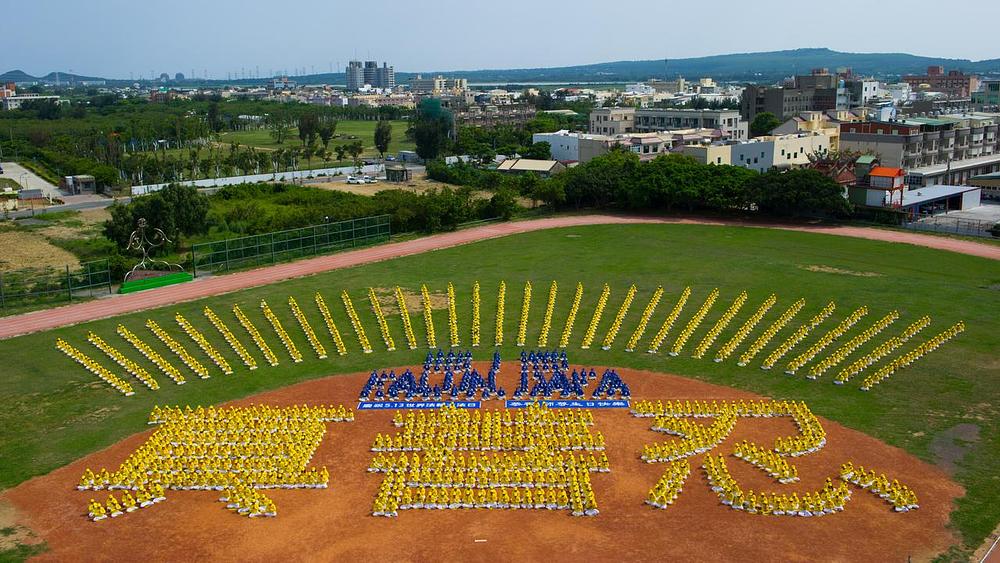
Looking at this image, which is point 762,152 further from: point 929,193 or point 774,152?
point 929,193

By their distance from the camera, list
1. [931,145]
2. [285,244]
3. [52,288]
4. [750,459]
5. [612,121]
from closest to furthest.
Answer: [750,459], [52,288], [285,244], [931,145], [612,121]

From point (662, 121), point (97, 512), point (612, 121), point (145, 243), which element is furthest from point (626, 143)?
point (97, 512)

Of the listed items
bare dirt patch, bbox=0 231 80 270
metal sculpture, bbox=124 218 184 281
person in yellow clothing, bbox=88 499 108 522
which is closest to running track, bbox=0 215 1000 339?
metal sculpture, bbox=124 218 184 281

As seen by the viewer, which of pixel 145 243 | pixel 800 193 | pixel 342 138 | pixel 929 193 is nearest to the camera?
pixel 145 243

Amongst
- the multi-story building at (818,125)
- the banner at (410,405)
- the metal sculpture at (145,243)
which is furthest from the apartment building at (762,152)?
the banner at (410,405)

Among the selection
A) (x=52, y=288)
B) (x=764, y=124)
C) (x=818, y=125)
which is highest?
(x=818, y=125)

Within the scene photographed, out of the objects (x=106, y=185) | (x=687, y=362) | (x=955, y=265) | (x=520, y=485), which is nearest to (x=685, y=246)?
(x=955, y=265)

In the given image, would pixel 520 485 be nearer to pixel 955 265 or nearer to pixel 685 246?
pixel 685 246

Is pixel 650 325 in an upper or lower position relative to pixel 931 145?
lower

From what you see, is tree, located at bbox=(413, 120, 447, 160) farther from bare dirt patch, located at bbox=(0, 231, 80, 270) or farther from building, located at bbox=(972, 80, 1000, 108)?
building, located at bbox=(972, 80, 1000, 108)
